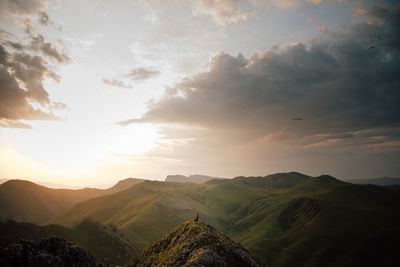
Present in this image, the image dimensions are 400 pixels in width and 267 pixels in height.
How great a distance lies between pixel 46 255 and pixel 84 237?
399ft

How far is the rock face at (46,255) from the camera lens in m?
16.2

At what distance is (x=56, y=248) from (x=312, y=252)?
6175 inches

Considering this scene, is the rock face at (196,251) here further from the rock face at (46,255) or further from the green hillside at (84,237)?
the green hillside at (84,237)

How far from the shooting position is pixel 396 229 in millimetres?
136750

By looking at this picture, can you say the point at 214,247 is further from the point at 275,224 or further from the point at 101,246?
the point at 275,224

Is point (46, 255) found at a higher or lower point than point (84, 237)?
higher

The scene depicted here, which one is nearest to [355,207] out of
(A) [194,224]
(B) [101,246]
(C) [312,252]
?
(C) [312,252]

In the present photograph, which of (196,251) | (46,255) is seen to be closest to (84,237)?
(46,255)

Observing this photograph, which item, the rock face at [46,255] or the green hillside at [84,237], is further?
the green hillside at [84,237]

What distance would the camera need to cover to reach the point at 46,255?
18.1 meters

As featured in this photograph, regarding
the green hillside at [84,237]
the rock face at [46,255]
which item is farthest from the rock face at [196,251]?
the green hillside at [84,237]

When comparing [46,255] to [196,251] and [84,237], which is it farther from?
[84,237]

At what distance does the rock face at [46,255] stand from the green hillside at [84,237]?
105340 mm

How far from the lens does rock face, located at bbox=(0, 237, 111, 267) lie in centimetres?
1625
